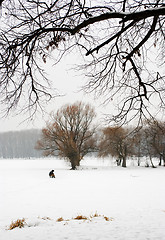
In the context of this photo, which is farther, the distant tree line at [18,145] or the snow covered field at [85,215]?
the distant tree line at [18,145]

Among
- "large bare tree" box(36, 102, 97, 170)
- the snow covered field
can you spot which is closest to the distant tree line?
"large bare tree" box(36, 102, 97, 170)

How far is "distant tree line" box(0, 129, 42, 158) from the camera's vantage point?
3157 inches

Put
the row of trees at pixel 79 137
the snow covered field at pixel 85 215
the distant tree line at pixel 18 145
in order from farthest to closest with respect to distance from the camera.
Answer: the distant tree line at pixel 18 145 < the row of trees at pixel 79 137 < the snow covered field at pixel 85 215

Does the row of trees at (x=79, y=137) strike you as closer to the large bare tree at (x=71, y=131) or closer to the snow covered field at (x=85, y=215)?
the large bare tree at (x=71, y=131)

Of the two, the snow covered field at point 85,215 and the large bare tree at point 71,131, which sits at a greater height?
the large bare tree at point 71,131

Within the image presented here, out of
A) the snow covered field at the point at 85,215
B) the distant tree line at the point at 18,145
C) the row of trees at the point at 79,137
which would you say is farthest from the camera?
the distant tree line at the point at 18,145

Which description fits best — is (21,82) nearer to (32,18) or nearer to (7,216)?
(32,18)

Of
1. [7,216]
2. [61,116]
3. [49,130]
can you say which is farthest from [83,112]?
[7,216]

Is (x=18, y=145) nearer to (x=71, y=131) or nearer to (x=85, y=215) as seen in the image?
(x=71, y=131)

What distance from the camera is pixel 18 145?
274 ft

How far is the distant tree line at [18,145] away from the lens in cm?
8019

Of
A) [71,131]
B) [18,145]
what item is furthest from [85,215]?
[18,145]

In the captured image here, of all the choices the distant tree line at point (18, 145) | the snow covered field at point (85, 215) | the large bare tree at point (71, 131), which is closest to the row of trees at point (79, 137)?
the large bare tree at point (71, 131)

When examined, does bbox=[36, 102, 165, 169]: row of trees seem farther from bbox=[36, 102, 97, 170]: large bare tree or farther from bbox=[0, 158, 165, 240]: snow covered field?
bbox=[0, 158, 165, 240]: snow covered field
